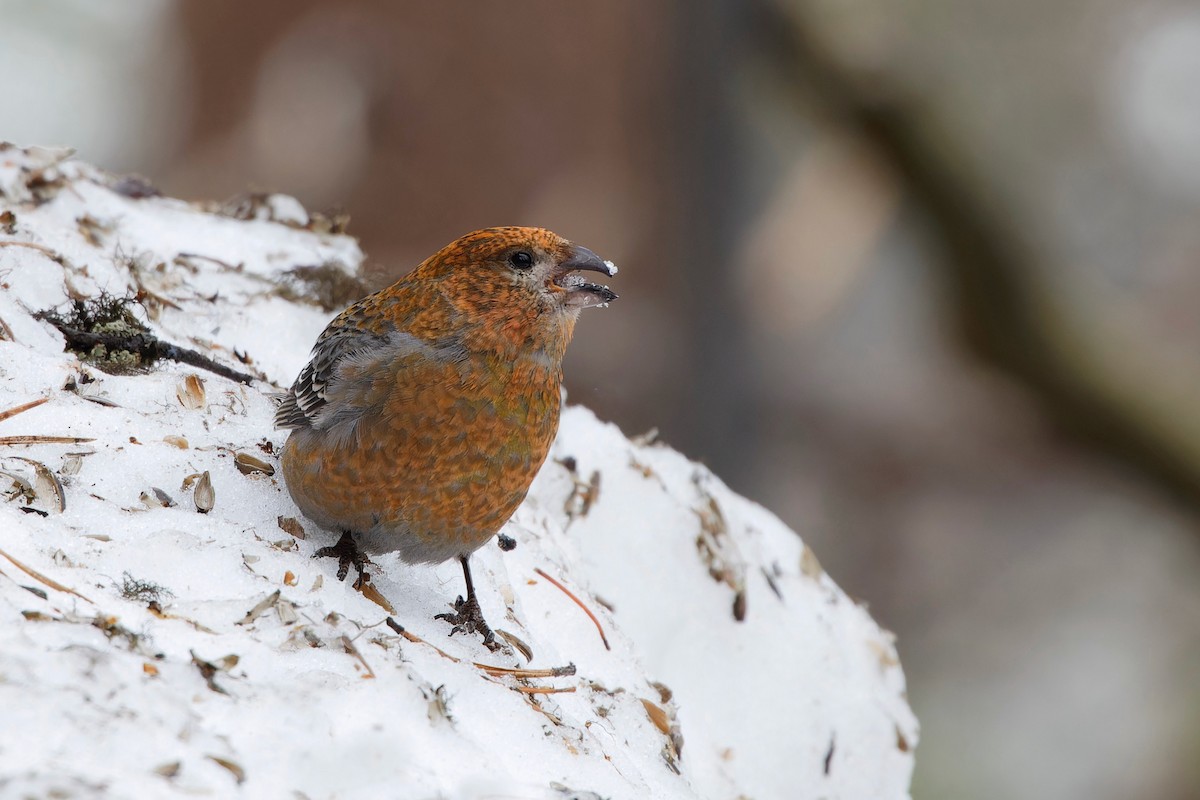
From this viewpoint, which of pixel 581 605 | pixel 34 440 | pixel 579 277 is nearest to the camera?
pixel 34 440

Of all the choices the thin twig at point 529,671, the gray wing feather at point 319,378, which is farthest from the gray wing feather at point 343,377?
the thin twig at point 529,671

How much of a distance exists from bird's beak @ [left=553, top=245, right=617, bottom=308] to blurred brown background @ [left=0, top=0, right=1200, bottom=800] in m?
4.60

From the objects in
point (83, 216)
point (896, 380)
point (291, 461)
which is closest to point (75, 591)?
point (291, 461)

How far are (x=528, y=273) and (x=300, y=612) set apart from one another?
972 millimetres

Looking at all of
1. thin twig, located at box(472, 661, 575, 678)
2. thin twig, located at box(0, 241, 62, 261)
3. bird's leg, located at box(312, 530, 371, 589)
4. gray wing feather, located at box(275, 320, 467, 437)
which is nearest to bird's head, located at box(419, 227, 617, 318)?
gray wing feather, located at box(275, 320, 467, 437)

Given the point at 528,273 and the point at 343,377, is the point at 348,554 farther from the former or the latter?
the point at 528,273

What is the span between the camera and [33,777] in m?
1.47

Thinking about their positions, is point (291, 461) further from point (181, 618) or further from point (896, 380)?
point (896, 380)

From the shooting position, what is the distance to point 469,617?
8.55 ft

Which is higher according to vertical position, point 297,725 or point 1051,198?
point 1051,198

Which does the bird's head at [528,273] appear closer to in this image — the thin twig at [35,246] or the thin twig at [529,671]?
the thin twig at [529,671]

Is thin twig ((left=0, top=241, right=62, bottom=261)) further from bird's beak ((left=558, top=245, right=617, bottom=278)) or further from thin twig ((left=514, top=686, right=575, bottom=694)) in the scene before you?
thin twig ((left=514, top=686, right=575, bottom=694))

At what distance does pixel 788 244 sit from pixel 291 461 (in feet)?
22.2

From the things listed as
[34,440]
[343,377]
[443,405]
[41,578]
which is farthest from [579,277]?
[41,578]
